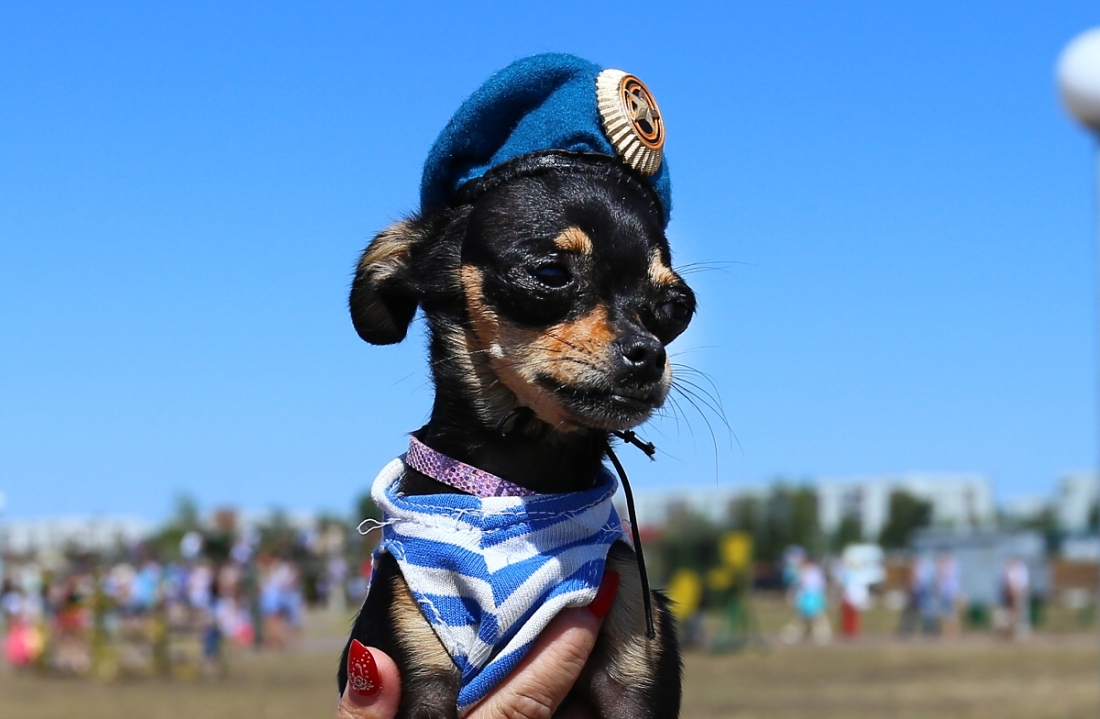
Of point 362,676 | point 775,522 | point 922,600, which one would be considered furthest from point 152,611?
point 775,522

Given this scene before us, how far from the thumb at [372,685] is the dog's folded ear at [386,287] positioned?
826 millimetres

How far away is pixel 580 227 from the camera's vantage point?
121 inches

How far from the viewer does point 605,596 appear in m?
3.12

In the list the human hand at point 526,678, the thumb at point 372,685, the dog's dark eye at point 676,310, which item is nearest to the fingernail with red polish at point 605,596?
the human hand at point 526,678

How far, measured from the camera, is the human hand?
3.01 m

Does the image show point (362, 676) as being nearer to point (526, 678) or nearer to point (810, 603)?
point (526, 678)

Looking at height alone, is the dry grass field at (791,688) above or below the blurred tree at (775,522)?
above

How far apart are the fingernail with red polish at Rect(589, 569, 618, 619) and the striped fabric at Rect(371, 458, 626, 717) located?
0.03 meters

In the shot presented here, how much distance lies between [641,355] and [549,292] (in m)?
0.26

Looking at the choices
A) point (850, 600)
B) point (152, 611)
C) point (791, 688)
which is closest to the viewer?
point (791, 688)

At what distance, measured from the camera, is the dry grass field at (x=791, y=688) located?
1602cm

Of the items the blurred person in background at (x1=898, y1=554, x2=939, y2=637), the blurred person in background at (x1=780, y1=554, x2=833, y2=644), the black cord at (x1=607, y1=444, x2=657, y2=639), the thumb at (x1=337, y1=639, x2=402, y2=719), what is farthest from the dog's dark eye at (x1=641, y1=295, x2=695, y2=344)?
the blurred person in background at (x1=898, y1=554, x2=939, y2=637)

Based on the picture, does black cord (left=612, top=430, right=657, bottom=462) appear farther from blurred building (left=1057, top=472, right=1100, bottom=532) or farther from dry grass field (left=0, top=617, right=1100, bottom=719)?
blurred building (left=1057, top=472, right=1100, bottom=532)

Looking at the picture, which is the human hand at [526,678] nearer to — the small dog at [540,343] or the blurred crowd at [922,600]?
the small dog at [540,343]
